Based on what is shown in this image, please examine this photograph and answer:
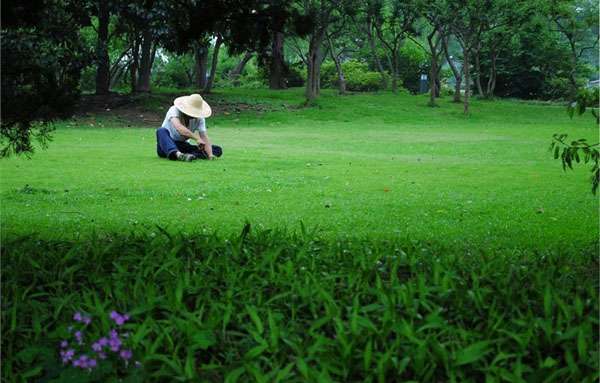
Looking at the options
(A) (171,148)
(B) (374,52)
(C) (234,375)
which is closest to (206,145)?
(A) (171,148)

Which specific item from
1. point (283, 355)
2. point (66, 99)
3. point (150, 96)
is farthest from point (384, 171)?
point (150, 96)

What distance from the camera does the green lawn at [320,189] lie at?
6.29 m

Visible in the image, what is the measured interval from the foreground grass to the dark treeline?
1.50 m

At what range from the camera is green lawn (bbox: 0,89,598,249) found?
6293mm

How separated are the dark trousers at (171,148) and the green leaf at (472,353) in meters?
8.45

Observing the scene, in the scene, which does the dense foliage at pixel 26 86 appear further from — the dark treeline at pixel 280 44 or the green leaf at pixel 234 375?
the green leaf at pixel 234 375

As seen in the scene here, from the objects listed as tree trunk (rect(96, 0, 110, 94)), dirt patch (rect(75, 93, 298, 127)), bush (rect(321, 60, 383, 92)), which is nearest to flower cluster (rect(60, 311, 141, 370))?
tree trunk (rect(96, 0, 110, 94))

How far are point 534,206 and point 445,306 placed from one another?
12.7 feet

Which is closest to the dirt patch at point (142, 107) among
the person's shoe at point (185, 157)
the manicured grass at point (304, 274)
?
the person's shoe at point (185, 157)

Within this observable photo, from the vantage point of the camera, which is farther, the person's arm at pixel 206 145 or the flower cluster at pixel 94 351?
the person's arm at pixel 206 145

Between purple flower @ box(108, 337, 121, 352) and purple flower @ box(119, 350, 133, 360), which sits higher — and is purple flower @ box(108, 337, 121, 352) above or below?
above

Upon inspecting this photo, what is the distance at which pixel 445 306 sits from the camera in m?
3.80

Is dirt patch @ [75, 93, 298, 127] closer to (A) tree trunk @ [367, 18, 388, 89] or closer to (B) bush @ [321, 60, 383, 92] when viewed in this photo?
(A) tree trunk @ [367, 18, 388, 89]

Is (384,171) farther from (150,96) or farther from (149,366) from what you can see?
(150,96)
